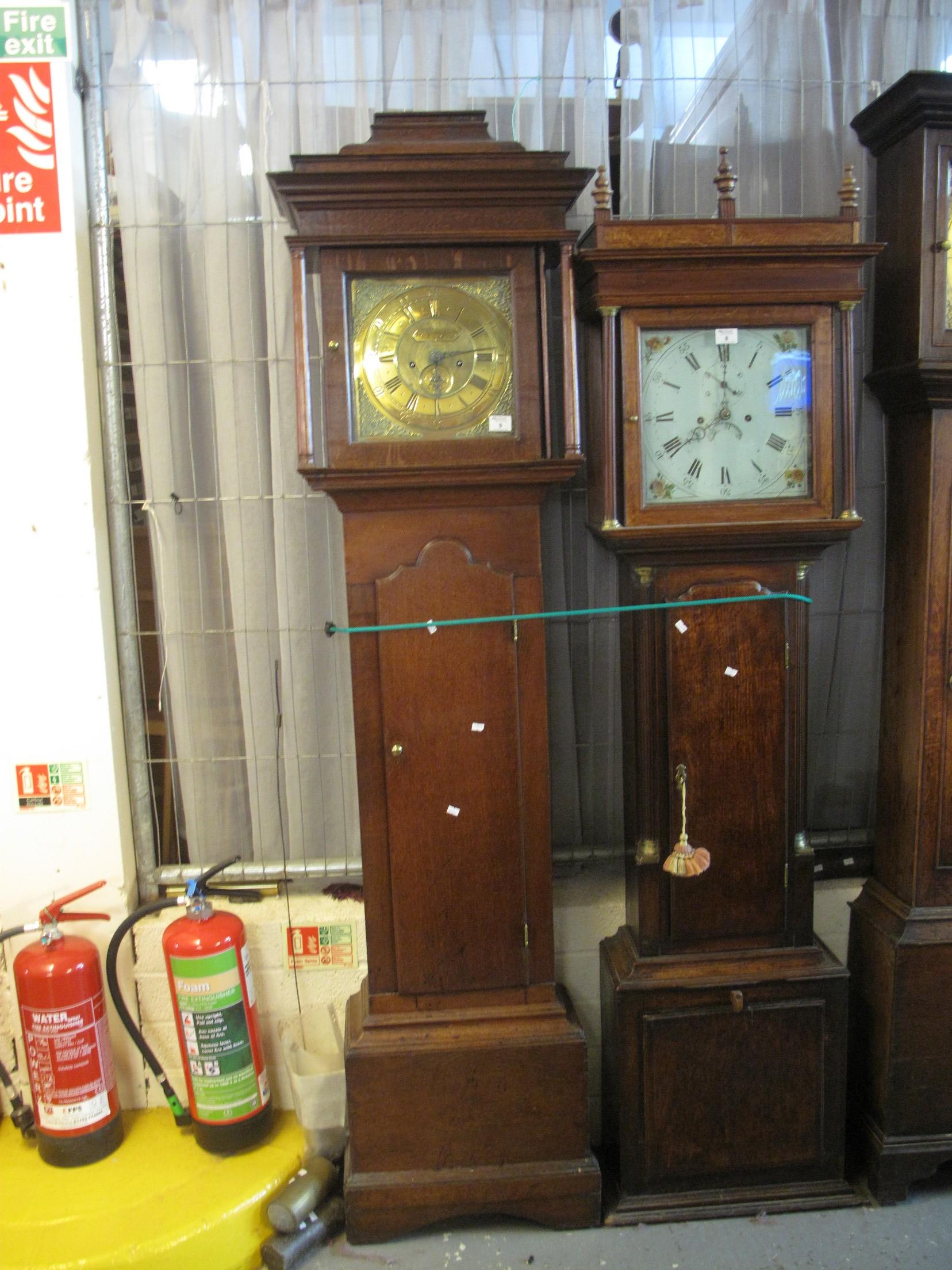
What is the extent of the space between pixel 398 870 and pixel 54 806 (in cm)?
80

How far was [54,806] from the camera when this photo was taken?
2.04 m

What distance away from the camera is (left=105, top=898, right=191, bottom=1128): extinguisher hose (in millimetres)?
2010

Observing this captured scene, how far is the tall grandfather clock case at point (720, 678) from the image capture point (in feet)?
5.62

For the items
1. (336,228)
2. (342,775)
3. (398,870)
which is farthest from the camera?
(342,775)

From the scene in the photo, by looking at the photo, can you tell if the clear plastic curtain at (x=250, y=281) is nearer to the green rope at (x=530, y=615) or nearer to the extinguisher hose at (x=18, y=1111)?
the green rope at (x=530, y=615)

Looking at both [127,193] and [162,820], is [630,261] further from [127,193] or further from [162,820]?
[162,820]

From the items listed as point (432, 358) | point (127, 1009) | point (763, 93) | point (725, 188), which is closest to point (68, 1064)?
point (127, 1009)

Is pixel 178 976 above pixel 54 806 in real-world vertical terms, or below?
below

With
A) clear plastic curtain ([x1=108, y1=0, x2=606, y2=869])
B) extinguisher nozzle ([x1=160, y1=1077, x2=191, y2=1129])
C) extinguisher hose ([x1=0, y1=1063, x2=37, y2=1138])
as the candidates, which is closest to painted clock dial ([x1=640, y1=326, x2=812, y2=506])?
clear plastic curtain ([x1=108, y1=0, x2=606, y2=869])

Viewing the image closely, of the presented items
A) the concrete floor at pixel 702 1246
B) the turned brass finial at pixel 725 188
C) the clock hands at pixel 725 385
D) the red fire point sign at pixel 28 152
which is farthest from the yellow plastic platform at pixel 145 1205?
the turned brass finial at pixel 725 188

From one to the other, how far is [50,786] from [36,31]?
1.54 m

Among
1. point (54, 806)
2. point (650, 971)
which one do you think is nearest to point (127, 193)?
point (54, 806)

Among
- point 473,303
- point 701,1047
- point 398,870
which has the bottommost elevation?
point 701,1047

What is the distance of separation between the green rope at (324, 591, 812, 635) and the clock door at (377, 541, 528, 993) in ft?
0.04
